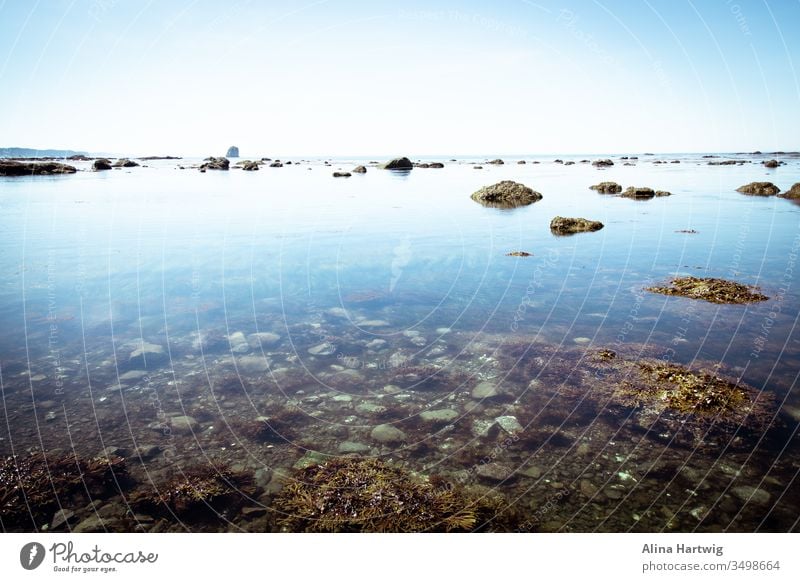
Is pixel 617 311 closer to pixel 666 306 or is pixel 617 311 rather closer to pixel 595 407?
pixel 666 306

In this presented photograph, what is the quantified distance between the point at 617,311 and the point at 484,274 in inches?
180

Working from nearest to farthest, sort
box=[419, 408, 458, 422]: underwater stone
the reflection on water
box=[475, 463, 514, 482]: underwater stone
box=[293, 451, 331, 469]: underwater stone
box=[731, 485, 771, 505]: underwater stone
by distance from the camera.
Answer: box=[731, 485, 771, 505]: underwater stone
the reflection on water
box=[475, 463, 514, 482]: underwater stone
box=[293, 451, 331, 469]: underwater stone
box=[419, 408, 458, 422]: underwater stone

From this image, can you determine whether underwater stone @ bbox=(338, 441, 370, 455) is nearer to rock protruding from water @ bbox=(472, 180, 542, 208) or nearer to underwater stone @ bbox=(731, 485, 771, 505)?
underwater stone @ bbox=(731, 485, 771, 505)

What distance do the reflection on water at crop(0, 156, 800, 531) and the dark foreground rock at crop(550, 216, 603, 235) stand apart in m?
5.00

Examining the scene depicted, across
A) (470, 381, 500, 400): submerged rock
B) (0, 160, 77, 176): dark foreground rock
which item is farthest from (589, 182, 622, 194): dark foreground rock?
(0, 160, 77, 176): dark foreground rock

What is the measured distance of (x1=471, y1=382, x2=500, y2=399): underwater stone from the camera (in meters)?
7.41

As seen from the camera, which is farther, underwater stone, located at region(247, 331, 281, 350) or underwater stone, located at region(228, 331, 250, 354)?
underwater stone, located at region(247, 331, 281, 350)

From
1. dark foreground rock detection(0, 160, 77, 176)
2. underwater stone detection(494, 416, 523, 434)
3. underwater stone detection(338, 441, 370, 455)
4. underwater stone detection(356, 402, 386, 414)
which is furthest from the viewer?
dark foreground rock detection(0, 160, 77, 176)

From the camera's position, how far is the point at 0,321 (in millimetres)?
10250

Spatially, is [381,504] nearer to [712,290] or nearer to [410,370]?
[410,370]

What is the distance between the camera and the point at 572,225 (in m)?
23.6

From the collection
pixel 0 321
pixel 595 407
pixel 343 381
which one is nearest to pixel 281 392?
pixel 343 381
